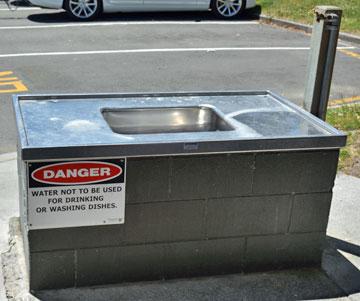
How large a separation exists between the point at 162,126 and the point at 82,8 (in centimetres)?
1005

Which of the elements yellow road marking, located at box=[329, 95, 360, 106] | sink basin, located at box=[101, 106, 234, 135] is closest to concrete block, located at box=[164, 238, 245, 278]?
sink basin, located at box=[101, 106, 234, 135]

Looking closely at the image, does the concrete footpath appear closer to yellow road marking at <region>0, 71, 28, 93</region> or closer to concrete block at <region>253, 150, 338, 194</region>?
concrete block at <region>253, 150, 338, 194</region>

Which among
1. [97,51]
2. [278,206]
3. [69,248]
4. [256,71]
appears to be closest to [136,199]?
[69,248]

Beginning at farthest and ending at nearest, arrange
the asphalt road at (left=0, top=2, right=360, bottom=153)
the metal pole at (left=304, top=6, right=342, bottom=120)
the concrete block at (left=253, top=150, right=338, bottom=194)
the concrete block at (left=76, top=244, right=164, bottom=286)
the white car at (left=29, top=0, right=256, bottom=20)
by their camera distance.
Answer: the white car at (left=29, top=0, right=256, bottom=20) < the asphalt road at (left=0, top=2, right=360, bottom=153) < the metal pole at (left=304, top=6, right=342, bottom=120) < the concrete block at (left=253, top=150, right=338, bottom=194) < the concrete block at (left=76, top=244, right=164, bottom=286)

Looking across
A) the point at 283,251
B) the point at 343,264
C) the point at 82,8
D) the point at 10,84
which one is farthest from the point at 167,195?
the point at 82,8

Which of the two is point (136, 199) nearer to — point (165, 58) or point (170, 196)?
point (170, 196)

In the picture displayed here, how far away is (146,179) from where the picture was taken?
12.0 ft

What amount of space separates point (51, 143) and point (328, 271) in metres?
1.96

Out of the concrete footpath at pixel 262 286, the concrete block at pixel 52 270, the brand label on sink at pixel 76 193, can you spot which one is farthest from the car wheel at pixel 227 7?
the concrete block at pixel 52 270

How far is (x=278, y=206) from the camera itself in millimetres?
3955

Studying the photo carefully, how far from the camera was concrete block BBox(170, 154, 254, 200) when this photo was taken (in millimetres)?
3699

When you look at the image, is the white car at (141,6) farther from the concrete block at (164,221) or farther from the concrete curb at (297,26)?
the concrete block at (164,221)

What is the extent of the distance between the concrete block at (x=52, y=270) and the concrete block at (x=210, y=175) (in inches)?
27.7

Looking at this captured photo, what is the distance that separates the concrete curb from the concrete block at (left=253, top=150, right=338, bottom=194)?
9.56 m
